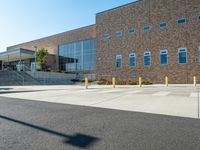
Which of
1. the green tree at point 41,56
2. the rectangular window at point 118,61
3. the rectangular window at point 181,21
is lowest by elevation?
the rectangular window at point 118,61

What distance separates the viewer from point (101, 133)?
3734 mm

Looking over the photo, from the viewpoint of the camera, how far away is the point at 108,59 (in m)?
34.7

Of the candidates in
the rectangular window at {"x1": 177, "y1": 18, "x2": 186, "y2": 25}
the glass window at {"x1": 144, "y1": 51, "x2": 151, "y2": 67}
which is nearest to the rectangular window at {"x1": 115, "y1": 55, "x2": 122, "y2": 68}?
the glass window at {"x1": 144, "y1": 51, "x2": 151, "y2": 67}

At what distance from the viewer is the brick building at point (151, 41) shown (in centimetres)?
2667

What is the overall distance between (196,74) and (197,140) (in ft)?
85.1

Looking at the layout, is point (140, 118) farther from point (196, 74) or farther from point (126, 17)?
point (126, 17)

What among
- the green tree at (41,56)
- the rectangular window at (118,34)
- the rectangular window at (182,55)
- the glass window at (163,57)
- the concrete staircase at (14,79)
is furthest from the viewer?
the green tree at (41,56)

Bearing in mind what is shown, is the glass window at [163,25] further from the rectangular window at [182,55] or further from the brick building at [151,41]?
the rectangular window at [182,55]

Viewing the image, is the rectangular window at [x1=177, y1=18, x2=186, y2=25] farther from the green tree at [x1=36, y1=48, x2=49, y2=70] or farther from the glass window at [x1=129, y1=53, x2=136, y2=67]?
the green tree at [x1=36, y1=48, x2=49, y2=70]

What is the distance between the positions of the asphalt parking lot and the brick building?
24.9 m

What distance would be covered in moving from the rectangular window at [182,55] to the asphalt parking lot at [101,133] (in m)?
24.8

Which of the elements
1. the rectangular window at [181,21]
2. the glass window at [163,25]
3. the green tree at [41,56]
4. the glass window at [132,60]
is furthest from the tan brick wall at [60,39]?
the rectangular window at [181,21]

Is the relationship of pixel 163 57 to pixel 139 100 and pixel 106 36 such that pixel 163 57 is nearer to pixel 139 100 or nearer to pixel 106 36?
pixel 106 36

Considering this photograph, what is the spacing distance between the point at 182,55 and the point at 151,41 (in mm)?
5428
